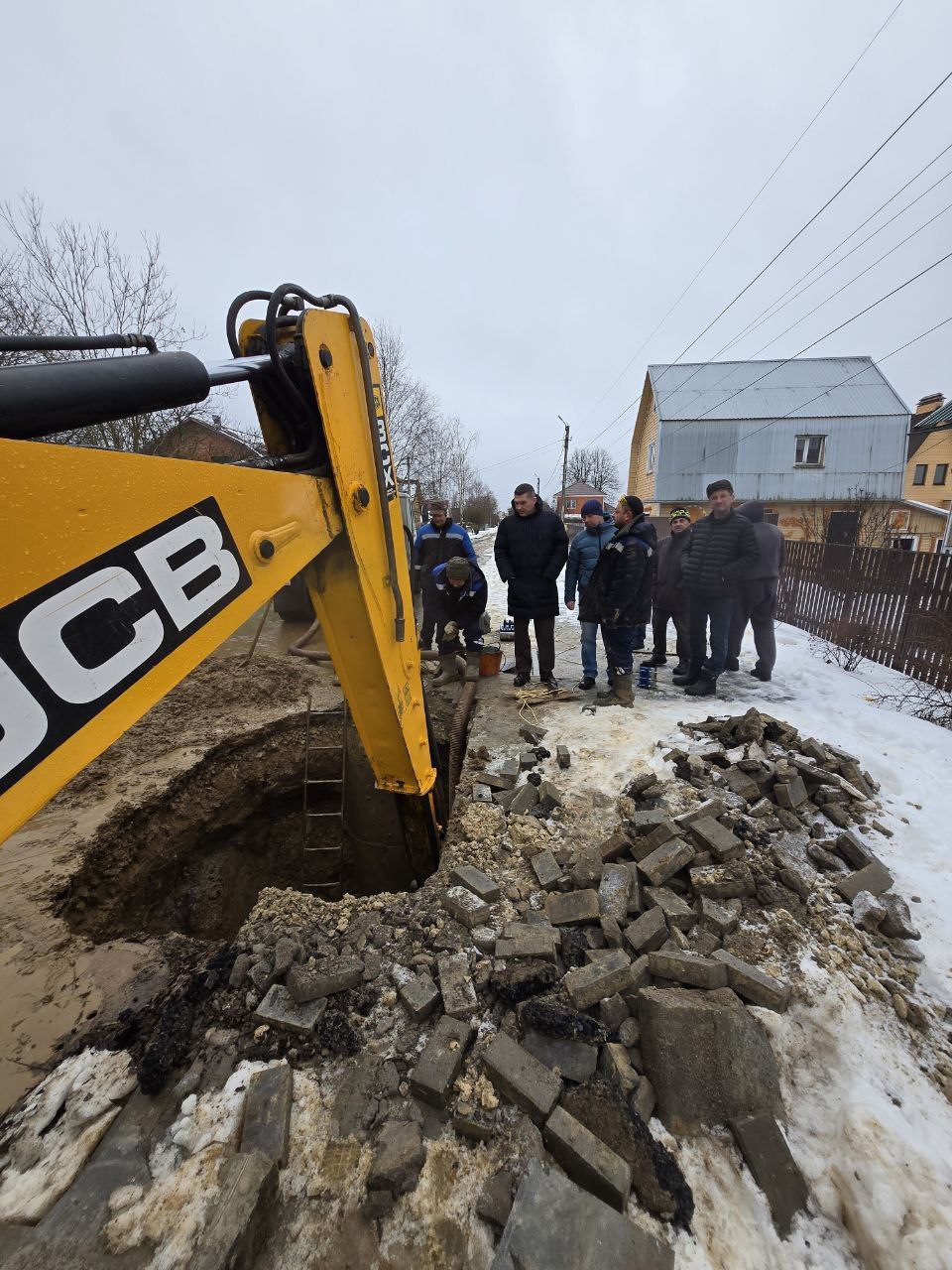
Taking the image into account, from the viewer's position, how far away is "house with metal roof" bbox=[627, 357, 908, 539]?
2069 centimetres

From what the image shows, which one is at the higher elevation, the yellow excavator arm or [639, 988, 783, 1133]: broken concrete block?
the yellow excavator arm

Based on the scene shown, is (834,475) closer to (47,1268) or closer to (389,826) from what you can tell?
(389,826)

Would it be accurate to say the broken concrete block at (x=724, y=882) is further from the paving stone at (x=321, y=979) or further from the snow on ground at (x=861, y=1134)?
the paving stone at (x=321, y=979)

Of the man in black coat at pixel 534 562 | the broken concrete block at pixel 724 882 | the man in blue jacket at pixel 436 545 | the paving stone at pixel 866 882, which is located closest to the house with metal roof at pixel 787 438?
the man in blue jacket at pixel 436 545

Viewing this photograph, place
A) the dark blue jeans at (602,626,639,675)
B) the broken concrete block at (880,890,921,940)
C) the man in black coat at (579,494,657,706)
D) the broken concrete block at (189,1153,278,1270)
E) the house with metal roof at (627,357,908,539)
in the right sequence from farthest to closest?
1. the house with metal roof at (627,357,908,539)
2. the dark blue jeans at (602,626,639,675)
3. the man in black coat at (579,494,657,706)
4. the broken concrete block at (880,890,921,940)
5. the broken concrete block at (189,1153,278,1270)

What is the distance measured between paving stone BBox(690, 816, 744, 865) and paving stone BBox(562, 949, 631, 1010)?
35.6 inches

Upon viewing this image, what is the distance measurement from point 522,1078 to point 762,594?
5049mm

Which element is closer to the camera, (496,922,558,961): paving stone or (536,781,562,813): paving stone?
(496,922,558,961): paving stone

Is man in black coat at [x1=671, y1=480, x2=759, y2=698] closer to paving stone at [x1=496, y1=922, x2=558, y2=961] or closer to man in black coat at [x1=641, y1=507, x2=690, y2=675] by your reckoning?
man in black coat at [x1=641, y1=507, x2=690, y2=675]

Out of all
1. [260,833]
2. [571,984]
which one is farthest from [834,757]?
[260,833]

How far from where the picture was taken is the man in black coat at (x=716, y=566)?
4.80m

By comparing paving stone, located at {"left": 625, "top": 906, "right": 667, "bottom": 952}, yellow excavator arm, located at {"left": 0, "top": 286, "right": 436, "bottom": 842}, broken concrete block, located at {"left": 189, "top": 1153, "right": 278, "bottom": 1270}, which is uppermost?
yellow excavator arm, located at {"left": 0, "top": 286, "right": 436, "bottom": 842}

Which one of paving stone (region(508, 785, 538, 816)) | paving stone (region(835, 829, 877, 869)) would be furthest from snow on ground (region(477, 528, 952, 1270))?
paving stone (region(508, 785, 538, 816))

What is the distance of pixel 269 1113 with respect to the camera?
1596 mm
